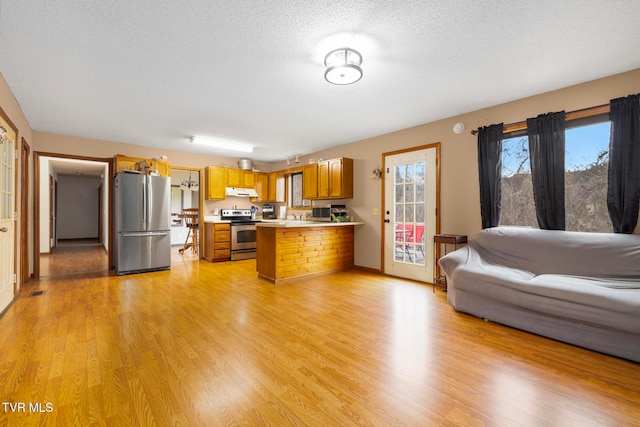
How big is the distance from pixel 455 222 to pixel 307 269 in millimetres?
2464

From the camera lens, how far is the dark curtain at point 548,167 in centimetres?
308

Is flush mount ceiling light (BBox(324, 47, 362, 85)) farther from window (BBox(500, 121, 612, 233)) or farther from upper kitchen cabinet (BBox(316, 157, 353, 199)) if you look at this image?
upper kitchen cabinet (BBox(316, 157, 353, 199))

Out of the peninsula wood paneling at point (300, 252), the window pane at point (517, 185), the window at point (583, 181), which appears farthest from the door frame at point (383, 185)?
the window at point (583, 181)

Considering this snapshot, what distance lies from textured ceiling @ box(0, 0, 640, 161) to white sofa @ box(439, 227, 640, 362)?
1767mm

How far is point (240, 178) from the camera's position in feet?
22.5

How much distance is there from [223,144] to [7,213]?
10.3ft

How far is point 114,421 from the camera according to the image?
1441 mm

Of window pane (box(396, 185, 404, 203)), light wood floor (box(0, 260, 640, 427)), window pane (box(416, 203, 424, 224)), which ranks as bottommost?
light wood floor (box(0, 260, 640, 427))

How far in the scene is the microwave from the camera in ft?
17.9

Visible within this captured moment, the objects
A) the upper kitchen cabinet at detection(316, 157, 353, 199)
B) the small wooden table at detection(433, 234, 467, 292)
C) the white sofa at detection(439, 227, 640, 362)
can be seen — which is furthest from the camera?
the upper kitchen cabinet at detection(316, 157, 353, 199)

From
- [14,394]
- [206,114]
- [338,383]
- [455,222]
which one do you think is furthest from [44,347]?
[455,222]

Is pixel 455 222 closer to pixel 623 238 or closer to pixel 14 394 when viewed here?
pixel 623 238

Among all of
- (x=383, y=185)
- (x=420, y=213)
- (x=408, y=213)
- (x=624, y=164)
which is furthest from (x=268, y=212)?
(x=624, y=164)

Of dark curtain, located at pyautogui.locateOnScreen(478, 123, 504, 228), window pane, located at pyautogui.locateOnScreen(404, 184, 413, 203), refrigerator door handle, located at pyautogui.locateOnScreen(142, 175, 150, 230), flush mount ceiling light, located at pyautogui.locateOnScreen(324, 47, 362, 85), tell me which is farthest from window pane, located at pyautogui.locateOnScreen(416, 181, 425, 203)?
refrigerator door handle, located at pyautogui.locateOnScreen(142, 175, 150, 230)
